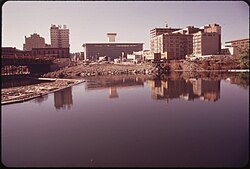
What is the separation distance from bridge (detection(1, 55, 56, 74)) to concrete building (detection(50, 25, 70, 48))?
10.2 m

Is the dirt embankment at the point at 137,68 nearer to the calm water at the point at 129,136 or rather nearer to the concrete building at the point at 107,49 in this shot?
the concrete building at the point at 107,49

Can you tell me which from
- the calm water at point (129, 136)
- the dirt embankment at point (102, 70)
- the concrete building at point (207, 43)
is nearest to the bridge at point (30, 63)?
the dirt embankment at point (102, 70)

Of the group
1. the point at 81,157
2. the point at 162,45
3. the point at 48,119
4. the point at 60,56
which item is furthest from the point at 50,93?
the point at 162,45

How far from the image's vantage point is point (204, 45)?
54.0 feet

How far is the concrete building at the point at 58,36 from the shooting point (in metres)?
24.5

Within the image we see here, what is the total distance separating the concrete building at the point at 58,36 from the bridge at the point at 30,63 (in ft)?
33.3

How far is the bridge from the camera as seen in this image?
1106cm

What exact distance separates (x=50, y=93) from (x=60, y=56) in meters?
10.7

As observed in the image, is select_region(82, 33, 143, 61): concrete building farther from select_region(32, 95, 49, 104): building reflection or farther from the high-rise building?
select_region(32, 95, 49, 104): building reflection

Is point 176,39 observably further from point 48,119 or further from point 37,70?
point 48,119

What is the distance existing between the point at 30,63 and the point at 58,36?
1287 centimetres

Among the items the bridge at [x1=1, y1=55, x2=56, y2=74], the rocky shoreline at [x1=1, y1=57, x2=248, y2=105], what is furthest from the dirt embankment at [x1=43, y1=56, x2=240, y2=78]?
the bridge at [x1=1, y1=55, x2=56, y2=74]

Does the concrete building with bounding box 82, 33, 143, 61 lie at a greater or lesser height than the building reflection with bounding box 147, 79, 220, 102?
greater

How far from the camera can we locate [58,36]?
81.2ft
